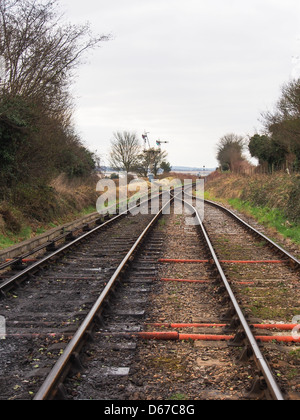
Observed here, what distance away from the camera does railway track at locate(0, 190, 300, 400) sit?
151 inches

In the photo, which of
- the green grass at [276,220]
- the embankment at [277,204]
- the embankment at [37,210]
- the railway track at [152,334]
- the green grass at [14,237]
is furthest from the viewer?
the embankment at [277,204]

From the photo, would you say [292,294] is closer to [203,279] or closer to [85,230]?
[203,279]

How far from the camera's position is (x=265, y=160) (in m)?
33.9

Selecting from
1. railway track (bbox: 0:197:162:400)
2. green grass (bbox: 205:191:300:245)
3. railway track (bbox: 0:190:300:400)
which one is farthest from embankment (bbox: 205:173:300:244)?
railway track (bbox: 0:197:162:400)

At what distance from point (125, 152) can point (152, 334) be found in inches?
2115

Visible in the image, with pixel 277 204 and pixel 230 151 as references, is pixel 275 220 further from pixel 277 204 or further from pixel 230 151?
pixel 230 151

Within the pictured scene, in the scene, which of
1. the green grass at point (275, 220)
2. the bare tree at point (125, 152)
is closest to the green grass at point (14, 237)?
the green grass at point (275, 220)

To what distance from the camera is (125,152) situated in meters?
57.8

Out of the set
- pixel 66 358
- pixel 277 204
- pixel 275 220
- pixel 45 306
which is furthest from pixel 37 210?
pixel 66 358

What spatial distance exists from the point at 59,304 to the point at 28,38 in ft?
32.8

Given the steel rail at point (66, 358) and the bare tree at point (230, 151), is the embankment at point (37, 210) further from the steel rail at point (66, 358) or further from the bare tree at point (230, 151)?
the bare tree at point (230, 151)

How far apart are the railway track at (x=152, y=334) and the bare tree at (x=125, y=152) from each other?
47918 mm

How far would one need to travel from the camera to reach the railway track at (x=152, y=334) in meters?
3.83
